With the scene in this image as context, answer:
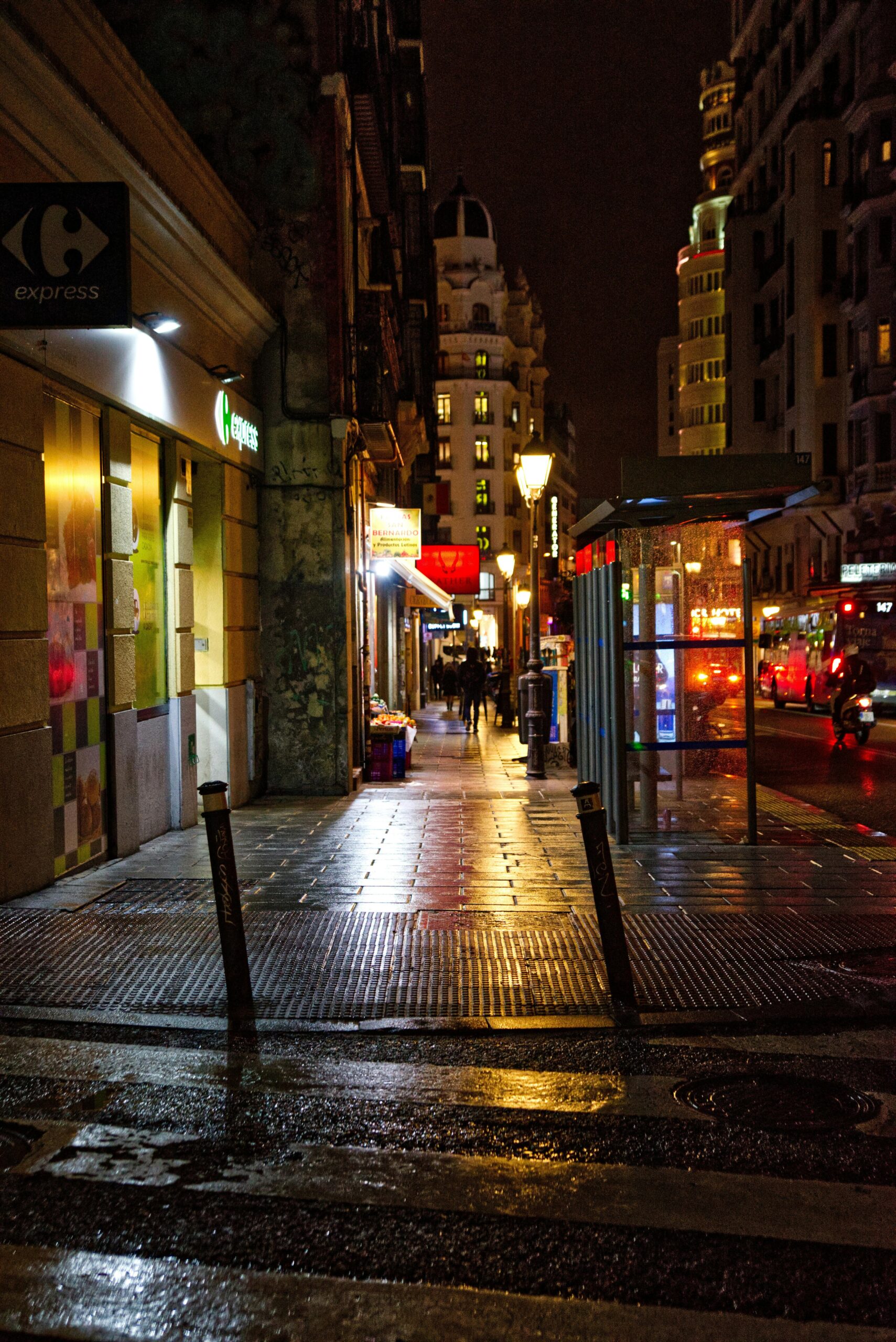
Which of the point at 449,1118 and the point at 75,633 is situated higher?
the point at 75,633

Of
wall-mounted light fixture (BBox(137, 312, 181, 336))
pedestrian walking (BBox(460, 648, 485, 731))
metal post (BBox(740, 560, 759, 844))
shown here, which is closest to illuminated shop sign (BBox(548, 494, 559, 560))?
pedestrian walking (BBox(460, 648, 485, 731))

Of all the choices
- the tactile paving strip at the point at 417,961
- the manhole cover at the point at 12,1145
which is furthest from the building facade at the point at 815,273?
the manhole cover at the point at 12,1145

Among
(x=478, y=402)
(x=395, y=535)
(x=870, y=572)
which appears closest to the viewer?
(x=395, y=535)

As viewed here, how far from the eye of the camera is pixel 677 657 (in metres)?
11.4

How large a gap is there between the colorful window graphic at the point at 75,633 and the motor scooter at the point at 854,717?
50.0 feet

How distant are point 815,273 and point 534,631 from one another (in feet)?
149

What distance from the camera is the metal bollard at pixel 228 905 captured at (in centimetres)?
617

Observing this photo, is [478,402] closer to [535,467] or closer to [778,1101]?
[535,467]

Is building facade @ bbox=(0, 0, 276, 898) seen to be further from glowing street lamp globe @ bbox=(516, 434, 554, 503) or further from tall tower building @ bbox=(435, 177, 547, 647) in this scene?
tall tower building @ bbox=(435, 177, 547, 647)

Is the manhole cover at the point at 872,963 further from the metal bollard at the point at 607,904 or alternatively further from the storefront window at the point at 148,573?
the storefront window at the point at 148,573

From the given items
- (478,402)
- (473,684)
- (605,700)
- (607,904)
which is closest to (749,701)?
(605,700)

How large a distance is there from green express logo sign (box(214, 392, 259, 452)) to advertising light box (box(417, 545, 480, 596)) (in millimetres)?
16731

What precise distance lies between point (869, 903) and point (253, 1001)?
4.33 m

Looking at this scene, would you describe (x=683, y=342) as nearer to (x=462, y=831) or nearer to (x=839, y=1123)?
(x=462, y=831)
